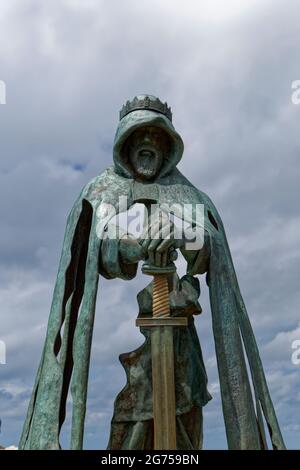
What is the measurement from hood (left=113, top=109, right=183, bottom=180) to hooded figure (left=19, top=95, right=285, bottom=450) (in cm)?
1

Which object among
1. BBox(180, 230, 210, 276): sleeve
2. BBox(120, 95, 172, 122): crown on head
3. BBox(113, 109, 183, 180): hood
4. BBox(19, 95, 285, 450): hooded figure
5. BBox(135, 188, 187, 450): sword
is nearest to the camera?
BBox(135, 188, 187, 450): sword

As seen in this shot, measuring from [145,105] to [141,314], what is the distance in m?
2.12

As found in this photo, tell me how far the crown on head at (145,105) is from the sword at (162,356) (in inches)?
67.2

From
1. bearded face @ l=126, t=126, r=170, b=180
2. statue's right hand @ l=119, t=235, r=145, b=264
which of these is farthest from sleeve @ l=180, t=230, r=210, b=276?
bearded face @ l=126, t=126, r=170, b=180

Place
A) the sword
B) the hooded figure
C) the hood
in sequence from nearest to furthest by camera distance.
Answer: the sword → the hooded figure → the hood

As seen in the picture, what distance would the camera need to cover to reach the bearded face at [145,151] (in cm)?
805

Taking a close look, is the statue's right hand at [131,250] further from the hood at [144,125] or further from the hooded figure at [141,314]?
the hood at [144,125]

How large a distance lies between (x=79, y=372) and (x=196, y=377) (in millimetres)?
1297

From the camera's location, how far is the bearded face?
8055 mm

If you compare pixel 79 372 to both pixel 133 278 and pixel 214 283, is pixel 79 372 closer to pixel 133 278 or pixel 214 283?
pixel 133 278

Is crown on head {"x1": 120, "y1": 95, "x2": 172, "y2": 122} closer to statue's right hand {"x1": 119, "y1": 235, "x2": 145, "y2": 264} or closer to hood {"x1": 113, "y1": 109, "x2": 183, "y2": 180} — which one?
hood {"x1": 113, "y1": 109, "x2": 183, "y2": 180}

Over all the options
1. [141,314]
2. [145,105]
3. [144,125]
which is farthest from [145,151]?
[141,314]

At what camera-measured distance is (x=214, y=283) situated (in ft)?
25.1

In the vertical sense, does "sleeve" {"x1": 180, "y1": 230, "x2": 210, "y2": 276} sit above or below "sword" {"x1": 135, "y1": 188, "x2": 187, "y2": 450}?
above
